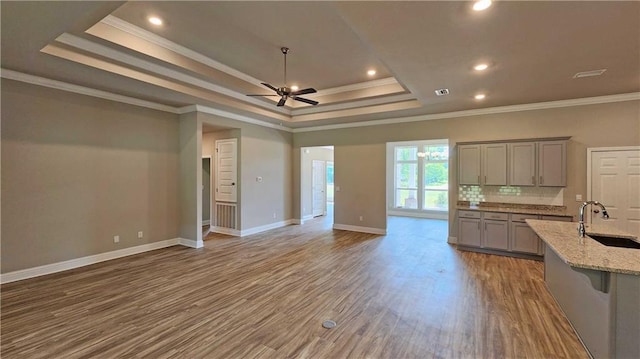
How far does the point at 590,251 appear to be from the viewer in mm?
2318

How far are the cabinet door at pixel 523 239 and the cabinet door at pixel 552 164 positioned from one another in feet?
2.97

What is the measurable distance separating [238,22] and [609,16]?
12.0 feet

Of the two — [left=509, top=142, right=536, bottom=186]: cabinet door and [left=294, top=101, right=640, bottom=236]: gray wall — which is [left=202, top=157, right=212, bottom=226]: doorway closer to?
[left=294, top=101, right=640, bottom=236]: gray wall

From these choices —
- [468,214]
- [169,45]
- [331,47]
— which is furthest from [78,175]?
[468,214]

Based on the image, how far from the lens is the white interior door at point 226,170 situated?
22.3 feet

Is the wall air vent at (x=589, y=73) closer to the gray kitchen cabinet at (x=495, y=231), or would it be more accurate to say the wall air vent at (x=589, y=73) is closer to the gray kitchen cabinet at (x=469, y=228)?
the gray kitchen cabinet at (x=495, y=231)

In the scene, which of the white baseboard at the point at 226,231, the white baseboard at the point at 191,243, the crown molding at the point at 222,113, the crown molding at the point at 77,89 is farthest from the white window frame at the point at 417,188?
the crown molding at the point at 77,89

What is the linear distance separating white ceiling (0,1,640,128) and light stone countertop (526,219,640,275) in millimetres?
2034

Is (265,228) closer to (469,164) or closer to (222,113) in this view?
(222,113)

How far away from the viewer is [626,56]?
3.30 m

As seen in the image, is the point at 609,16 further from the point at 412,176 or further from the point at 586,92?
the point at 412,176

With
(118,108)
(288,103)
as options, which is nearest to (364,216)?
(288,103)

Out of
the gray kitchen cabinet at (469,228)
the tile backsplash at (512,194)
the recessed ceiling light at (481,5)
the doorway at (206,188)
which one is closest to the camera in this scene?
the recessed ceiling light at (481,5)

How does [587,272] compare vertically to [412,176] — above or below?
below
